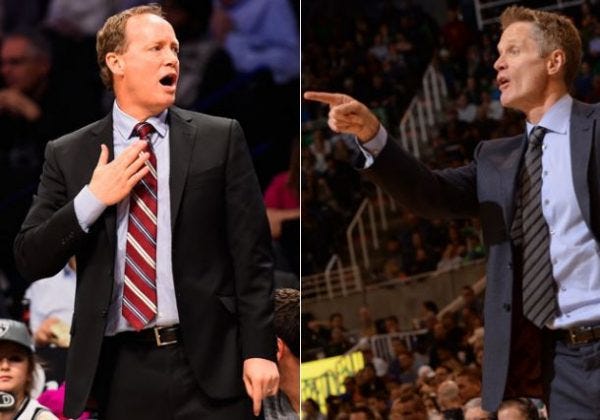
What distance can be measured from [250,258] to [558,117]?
0.91 meters

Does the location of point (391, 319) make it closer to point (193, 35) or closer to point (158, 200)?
point (193, 35)

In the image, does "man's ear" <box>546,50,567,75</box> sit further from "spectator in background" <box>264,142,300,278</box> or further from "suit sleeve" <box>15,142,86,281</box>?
"spectator in background" <box>264,142,300,278</box>

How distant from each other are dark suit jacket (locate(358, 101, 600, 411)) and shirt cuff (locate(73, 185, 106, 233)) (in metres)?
0.72

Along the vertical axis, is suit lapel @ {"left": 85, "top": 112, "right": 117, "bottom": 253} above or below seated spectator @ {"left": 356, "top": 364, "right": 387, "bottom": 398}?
above

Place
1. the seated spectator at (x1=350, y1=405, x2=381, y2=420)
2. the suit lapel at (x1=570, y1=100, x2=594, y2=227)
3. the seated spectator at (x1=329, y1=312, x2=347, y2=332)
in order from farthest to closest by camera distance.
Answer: the seated spectator at (x1=329, y1=312, x2=347, y2=332) → the seated spectator at (x1=350, y1=405, x2=381, y2=420) → the suit lapel at (x1=570, y1=100, x2=594, y2=227)

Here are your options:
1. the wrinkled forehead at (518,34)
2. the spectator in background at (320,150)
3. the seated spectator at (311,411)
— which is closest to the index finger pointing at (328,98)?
the wrinkled forehead at (518,34)

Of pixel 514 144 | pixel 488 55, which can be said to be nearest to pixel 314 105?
pixel 488 55

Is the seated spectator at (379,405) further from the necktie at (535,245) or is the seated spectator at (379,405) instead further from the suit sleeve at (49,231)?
the suit sleeve at (49,231)

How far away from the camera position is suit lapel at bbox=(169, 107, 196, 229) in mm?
2496

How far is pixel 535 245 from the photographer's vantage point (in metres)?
2.66

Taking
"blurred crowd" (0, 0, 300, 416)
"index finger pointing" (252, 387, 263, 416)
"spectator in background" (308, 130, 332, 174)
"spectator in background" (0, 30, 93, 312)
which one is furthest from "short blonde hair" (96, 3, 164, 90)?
"spectator in background" (308, 130, 332, 174)

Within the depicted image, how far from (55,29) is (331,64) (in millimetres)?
5919

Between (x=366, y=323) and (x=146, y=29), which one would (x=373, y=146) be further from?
(x=366, y=323)

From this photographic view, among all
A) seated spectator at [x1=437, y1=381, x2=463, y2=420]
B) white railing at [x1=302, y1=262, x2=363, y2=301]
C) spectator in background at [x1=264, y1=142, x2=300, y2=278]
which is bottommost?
seated spectator at [x1=437, y1=381, x2=463, y2=420]
